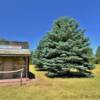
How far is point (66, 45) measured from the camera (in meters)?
24.6

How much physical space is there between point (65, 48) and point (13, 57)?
640cm

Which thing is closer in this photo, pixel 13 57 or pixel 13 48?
pixel 13 57

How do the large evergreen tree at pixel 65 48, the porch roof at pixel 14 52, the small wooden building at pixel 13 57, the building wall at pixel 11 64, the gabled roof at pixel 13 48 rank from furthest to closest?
the large evergreen tree at pixel 65 48 → the building wall at pixel 11 64 → the small wooden building at pixel 13 57 → the gabled roof at pixel 13 48 → the porch roof at pixel 14 52

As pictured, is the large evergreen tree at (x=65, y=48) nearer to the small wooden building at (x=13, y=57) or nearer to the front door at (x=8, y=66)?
the small wooden building at (x=13, y=57)

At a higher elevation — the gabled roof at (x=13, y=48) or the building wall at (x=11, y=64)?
the gabled roof at (x=13, y=48)

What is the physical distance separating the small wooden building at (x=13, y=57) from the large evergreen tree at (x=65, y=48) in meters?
3.21

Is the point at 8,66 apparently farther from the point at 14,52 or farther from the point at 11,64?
the point at 14,52

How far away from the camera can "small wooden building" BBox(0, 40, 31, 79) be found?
20.6 meters

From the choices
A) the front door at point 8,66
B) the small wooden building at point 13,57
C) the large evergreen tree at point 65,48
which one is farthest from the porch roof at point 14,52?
the large evergreen tree at point 65,48

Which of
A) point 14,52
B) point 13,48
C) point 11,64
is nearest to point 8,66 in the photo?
point 11,64

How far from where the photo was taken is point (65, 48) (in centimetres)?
2484

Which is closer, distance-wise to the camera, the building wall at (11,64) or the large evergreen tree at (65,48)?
the building wall at (11,64)

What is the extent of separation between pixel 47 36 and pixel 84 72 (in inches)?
239

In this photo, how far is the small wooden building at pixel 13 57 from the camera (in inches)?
812
